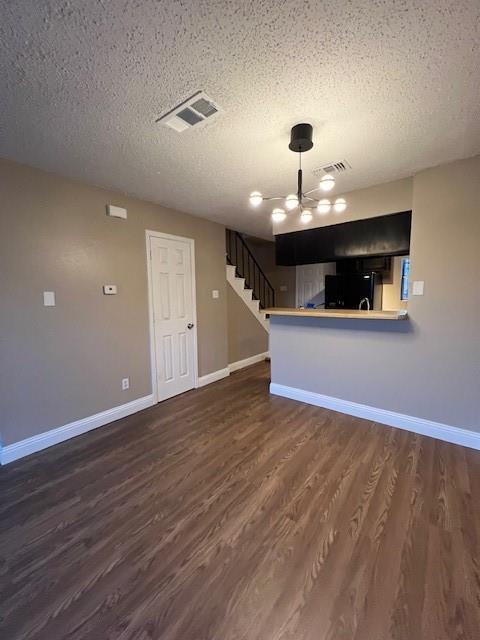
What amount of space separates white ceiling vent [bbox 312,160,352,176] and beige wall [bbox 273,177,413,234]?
25 cm

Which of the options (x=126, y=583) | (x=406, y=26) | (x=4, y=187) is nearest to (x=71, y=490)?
(x=126, y=583)

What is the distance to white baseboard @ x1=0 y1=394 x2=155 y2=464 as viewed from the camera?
2285 millimetres

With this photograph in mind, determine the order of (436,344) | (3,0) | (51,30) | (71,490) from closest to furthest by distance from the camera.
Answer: (3,0), (51,30), (71,490), (436,344)

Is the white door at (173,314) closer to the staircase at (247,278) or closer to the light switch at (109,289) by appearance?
the light switch at (109,289)

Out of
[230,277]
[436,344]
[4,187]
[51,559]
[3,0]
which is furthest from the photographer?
[230,277]

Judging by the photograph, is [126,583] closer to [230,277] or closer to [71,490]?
[71,490]

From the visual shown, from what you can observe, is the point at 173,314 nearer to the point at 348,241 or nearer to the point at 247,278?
the point at 348,241

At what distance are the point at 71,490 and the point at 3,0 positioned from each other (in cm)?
262

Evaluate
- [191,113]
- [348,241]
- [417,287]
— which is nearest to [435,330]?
[417,287]

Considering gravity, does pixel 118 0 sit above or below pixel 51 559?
above

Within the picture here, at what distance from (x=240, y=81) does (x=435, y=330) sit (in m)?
2.53

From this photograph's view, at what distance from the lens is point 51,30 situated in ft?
3.74

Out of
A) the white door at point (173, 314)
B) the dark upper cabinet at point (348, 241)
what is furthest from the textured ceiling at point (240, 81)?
the white door at point (173, 314)

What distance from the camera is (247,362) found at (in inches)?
201
